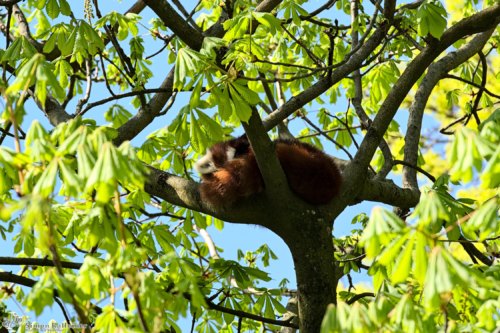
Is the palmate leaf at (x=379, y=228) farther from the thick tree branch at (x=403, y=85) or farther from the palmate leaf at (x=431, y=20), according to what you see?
the palmate leaf at (x=431, y=20)

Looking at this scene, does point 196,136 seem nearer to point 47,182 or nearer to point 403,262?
point 47,182

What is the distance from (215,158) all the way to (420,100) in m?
1.58

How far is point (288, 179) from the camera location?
151 inches

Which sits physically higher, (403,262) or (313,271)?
(313,271)

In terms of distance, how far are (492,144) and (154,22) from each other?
376cm

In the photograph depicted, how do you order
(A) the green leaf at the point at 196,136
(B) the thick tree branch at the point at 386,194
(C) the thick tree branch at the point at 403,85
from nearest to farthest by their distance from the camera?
(A) the green leaf at the point at 196,136
(C) the thick tree branch at the point at 403,85
(B) the thick tree branch at the point at 386,194

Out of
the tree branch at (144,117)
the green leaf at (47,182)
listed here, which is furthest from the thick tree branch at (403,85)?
the green leaf at (47,182)

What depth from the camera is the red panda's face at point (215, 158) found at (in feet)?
14.9

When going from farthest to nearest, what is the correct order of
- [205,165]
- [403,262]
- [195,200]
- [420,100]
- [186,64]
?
1. [420,100]
2. [205,165]
3. [195,200]
4. [186,64]
5. [403,262]

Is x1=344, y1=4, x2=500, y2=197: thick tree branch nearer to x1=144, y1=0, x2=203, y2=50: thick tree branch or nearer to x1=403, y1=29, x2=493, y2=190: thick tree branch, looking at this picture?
x1=403, y1=29, x2=493, y2=190: thick tree branch

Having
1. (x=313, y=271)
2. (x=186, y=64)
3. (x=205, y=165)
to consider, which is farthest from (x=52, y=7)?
(x=313, y=271)

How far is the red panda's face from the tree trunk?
961mm

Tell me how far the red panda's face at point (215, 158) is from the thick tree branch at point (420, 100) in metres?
1.20

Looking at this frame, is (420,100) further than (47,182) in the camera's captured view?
Yes
